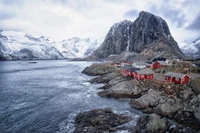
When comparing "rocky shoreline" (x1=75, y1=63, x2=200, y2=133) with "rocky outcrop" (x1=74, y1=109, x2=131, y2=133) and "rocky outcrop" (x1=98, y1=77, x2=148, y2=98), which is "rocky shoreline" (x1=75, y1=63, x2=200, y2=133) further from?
"rocky outcrop" (x1=74, y1=109, x2=131, y2=133)

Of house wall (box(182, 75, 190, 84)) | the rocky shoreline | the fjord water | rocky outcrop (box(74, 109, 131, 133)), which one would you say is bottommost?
the fjord water

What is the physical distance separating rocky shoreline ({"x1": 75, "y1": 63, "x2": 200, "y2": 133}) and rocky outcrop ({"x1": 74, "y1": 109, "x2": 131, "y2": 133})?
1088 millimetres

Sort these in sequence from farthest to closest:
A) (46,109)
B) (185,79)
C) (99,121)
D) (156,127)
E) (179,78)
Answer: (179,78)
(185,79)
(46,109)
(99,121)
(156,127)

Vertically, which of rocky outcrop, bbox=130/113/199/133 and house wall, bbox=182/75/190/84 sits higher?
house wall, bbox=182/75/190/84

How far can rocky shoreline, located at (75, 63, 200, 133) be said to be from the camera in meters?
30.7

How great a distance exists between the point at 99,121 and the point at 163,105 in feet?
50.3

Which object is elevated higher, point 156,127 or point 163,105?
point 163,105

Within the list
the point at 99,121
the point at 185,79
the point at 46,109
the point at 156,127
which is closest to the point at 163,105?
the point at 156,127

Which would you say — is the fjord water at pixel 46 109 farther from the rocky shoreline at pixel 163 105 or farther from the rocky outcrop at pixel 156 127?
the rocky outcrop at pixel 156 127

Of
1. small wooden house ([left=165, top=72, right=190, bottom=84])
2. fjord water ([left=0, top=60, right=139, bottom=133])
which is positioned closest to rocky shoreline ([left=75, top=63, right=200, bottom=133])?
small wooden house ([left=165, top=72, right=190, bottom=84])

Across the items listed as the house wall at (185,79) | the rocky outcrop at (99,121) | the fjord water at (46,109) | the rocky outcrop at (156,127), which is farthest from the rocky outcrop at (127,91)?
the rocky outcrop at (156,127)

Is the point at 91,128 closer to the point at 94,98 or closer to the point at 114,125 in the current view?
the point at 114,125

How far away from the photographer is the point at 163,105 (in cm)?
3938

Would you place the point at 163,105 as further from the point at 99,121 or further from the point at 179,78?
the point at 179,78
